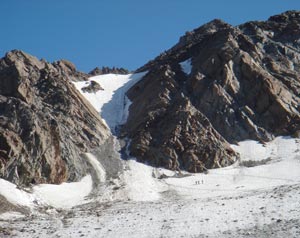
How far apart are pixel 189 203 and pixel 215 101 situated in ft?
106

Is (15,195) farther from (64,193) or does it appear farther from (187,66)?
(187,66)

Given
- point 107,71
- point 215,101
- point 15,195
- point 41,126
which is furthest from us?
point 107,71

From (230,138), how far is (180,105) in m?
7.92

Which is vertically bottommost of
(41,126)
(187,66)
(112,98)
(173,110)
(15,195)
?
(15,195)

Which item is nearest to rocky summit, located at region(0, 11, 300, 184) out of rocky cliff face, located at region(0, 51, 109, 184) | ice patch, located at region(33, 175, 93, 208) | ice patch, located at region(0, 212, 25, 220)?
rocky cliff face, located at region(0, 51, 109, 184)

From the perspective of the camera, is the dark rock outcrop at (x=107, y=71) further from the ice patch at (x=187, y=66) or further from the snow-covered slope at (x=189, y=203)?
the snow-covered slope at (x=189, y=203)

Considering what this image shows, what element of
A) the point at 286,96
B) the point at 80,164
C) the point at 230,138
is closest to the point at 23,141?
the point at 80,164

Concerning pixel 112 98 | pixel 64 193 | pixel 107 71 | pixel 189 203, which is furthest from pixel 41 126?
pixel 107 71

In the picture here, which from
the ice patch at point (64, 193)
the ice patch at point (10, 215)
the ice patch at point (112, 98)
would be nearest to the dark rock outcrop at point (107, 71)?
the ice patch at point (112, 98)

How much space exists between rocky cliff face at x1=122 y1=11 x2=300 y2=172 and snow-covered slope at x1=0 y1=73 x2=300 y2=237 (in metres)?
2.62

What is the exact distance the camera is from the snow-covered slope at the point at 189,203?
2567 centimetres

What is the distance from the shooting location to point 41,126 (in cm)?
4775

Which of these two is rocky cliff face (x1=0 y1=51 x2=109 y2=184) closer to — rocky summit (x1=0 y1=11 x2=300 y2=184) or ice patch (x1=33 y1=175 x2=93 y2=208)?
rocky summit (x1=0 y1=11 x2=300 y2=184)

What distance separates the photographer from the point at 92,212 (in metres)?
32.8
